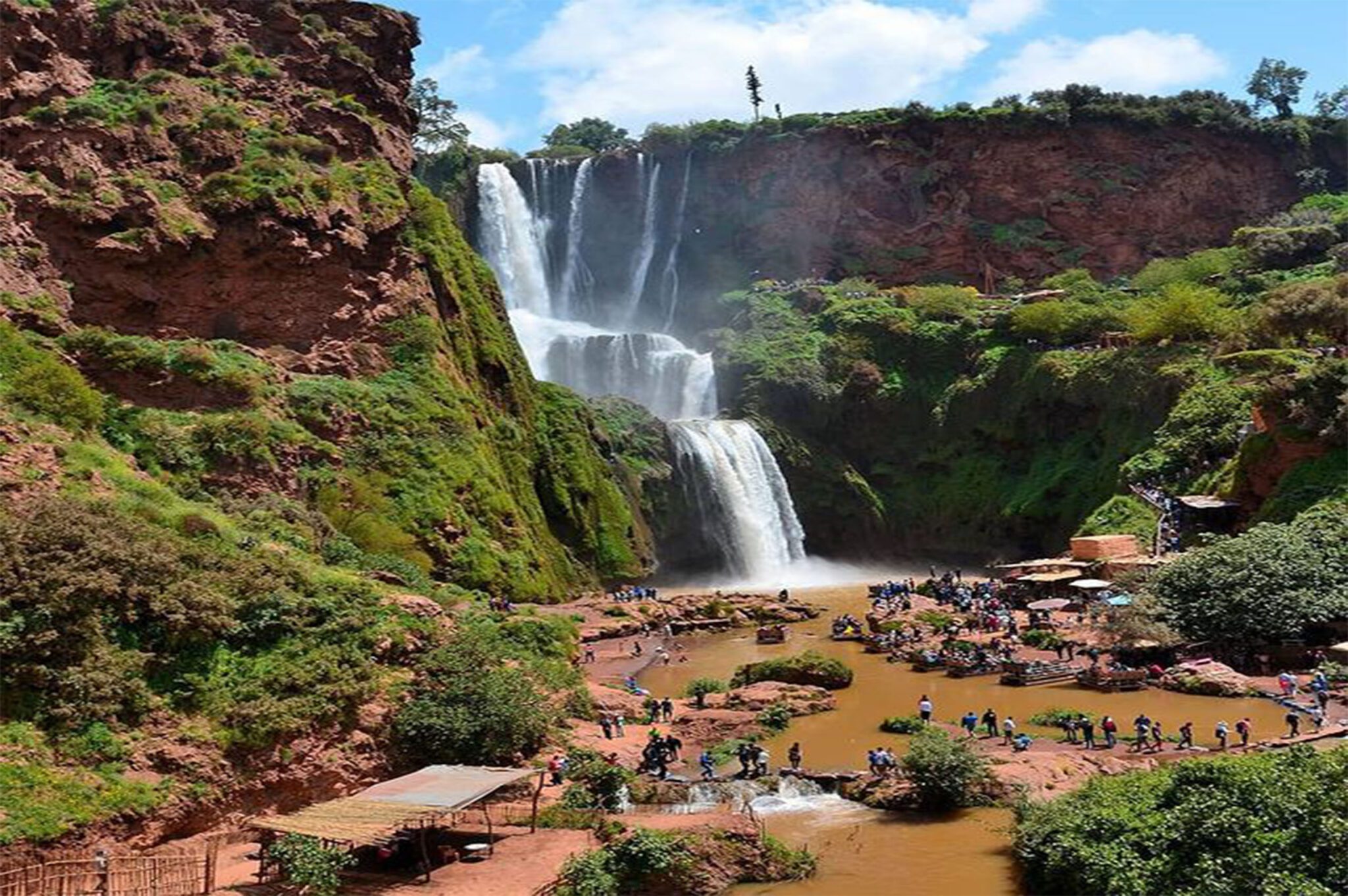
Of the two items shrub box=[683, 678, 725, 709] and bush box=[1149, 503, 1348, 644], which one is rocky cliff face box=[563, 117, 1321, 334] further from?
shrub box=[683, 678, 725, 709]

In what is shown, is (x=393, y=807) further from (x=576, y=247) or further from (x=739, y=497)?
(x=576, y=247)

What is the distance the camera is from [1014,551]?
62.7 metres

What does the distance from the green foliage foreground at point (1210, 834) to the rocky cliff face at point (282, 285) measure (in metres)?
25.3

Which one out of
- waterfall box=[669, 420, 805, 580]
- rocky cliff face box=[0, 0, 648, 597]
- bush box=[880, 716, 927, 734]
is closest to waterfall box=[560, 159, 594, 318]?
waterfall box=[669, 420, 805, 580]

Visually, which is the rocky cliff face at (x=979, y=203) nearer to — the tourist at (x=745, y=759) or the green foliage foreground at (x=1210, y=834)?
the tourist at (x=745, y=759)

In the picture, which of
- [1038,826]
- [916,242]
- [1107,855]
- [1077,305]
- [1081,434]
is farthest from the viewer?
[916,242]

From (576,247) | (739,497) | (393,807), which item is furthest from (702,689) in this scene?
(576,247)

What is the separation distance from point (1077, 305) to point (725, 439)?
77.8 ft

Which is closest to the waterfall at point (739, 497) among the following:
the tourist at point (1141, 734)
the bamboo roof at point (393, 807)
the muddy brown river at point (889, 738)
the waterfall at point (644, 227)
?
the muddy brown river at point (889, 738)

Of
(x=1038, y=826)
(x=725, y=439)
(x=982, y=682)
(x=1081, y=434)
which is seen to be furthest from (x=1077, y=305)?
(x=1038, y=826)

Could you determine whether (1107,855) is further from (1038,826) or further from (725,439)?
(725,439)

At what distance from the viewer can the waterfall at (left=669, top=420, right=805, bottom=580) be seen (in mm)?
59531

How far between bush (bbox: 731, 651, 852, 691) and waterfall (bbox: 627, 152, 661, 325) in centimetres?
5799

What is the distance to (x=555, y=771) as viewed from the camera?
2242 cm
